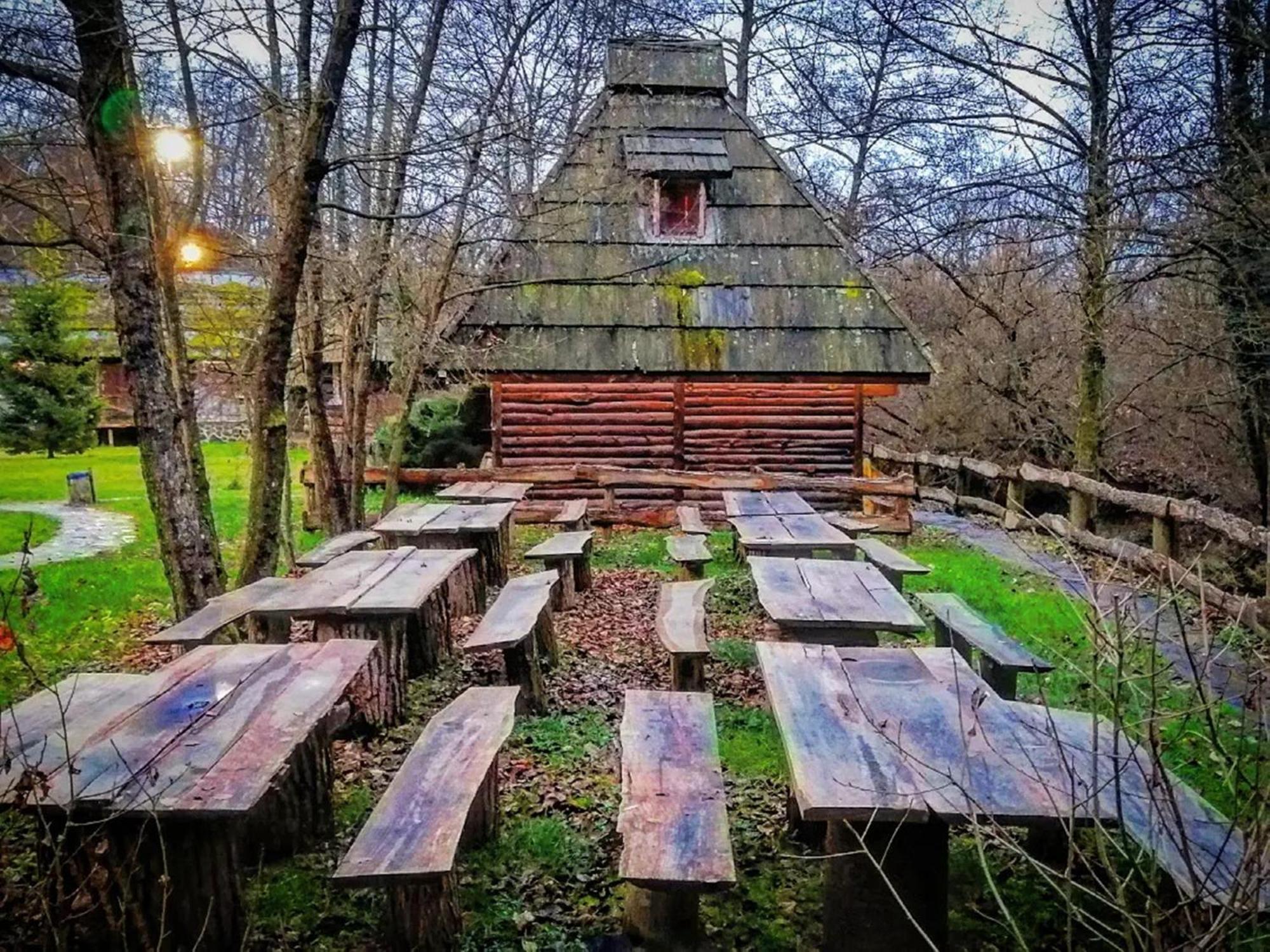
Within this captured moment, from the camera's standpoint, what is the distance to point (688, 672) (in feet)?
14.8

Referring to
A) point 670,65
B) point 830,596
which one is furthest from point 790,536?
point 670,65

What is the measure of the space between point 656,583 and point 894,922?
5.93 metres

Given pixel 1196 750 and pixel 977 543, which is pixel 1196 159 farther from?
pixel 1196 750

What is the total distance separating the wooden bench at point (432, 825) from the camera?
243 centimetres

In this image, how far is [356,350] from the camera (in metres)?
9.70

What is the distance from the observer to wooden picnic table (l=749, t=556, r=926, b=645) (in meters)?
3.98

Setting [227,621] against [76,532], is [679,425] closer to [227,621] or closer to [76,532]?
[76,532]

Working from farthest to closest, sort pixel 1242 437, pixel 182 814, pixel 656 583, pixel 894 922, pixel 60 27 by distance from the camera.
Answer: pixel 1242 437, pixel 656 583, pixel 60 27, pixel 894 922, pixel 182 814

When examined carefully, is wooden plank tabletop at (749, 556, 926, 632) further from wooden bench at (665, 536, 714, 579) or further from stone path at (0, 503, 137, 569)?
stone path at (0, 503, 137, 569)

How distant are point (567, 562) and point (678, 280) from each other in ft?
19.0

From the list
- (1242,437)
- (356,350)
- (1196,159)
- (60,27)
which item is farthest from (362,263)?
(1242,437)

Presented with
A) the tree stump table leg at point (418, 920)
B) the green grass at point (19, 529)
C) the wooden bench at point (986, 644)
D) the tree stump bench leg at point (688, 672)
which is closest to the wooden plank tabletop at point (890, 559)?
the wooden bench at point (986, 644)

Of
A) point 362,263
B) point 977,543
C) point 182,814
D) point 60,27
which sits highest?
point 60,27

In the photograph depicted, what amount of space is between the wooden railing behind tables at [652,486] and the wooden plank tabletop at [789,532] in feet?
12.2
